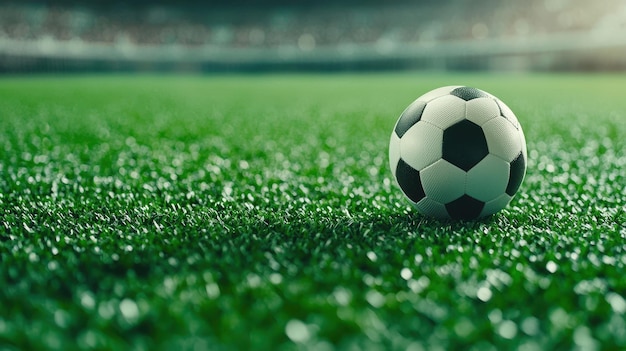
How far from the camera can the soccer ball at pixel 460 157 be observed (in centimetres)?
215

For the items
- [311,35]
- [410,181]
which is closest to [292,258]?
[410,181]

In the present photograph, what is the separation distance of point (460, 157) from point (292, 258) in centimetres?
75

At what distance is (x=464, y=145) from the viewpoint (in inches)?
84.2

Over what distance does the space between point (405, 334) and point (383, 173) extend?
213 cm

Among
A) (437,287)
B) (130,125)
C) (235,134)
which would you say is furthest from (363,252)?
(130,125)

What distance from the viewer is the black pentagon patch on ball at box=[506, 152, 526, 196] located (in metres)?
2.22

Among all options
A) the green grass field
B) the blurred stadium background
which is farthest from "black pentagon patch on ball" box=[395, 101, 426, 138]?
the blurred stadium background

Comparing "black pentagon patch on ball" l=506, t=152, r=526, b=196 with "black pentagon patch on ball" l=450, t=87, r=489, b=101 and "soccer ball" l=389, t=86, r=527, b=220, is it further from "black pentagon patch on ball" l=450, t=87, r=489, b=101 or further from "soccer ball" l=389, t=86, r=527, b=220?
"black pentagon patch on ball" l=450, t=87, r=489, b=101

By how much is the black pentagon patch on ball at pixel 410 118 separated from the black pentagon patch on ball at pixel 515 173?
0.39 meters

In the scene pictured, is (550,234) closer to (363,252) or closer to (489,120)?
(489,120)

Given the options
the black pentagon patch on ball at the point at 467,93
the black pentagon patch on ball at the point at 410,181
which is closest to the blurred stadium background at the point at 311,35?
the black pentagon patch on ball at the point at 467,93

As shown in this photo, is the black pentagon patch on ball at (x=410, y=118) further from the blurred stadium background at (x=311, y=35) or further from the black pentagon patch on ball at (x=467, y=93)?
the blurred stadium background at (x=311, y=35)

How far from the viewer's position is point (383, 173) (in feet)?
11.1

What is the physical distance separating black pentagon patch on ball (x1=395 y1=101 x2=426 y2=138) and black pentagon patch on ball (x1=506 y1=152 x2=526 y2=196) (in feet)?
1.29
